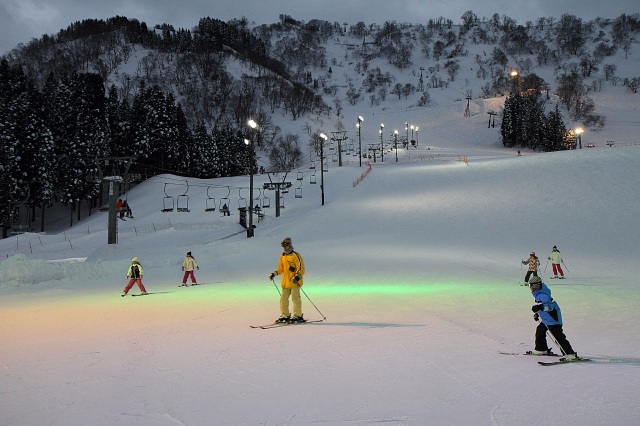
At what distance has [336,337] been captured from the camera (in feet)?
25.9

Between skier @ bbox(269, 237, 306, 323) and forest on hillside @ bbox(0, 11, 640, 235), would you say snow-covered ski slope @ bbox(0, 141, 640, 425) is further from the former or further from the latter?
forest on hillside @ bbox(0, 11, 640, 235)

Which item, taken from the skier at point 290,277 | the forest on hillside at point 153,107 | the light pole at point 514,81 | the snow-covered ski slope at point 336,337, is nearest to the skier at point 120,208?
the forest on hillside at point 153,107

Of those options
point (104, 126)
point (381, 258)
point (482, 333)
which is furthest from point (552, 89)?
point (482, 333)

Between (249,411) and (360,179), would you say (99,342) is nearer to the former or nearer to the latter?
(249,411)

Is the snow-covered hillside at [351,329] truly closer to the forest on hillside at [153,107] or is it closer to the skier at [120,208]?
the skier at [120,208]

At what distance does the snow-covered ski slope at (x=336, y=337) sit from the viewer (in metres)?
4.67

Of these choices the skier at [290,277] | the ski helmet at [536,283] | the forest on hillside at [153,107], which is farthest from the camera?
the forest on hillside at [153,107]

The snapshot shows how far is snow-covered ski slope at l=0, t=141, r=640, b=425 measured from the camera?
4.67 metres

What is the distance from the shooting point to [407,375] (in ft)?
18.6

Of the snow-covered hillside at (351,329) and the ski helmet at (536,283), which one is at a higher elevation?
the ski helmet at (536,283)

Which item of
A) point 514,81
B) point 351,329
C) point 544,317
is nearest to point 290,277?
point 351,329

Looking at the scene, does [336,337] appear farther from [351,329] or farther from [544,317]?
[544,317]

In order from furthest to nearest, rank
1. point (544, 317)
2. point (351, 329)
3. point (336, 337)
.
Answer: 1. point (351, 329)
2. point (336, 337)
3. point (544, 317)

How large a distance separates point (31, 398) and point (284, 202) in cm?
4548
